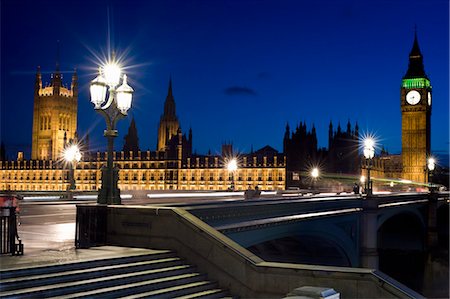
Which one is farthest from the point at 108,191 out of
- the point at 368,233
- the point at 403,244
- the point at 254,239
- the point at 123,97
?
the point at 403,244

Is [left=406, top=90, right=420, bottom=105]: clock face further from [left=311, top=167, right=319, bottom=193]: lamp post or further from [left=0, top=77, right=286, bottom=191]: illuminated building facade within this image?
[left=311, top=167, right=319, bottom=193]: lamp post

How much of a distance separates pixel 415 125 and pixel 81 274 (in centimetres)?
14104

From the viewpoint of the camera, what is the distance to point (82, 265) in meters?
11.9

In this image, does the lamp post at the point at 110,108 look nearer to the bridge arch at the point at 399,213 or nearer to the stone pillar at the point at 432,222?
the bridge arch at the point at 399,213

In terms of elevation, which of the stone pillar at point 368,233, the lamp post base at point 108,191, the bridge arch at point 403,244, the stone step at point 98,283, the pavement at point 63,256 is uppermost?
the lamp post base at point 108,191

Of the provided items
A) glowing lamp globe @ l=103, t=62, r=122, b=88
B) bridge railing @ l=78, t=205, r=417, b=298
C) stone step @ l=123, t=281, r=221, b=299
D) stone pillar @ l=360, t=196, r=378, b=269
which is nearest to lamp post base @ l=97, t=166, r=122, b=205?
bridge railing @ l=78, t=205, r=417, b=298

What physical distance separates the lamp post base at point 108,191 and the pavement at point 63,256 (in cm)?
218

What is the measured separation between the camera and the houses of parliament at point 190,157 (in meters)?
116

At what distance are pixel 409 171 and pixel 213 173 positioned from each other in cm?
5226

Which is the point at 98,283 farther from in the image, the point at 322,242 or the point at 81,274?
the point at 322,242

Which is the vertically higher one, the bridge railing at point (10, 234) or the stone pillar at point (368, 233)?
the bridge railing at point (10, 234)

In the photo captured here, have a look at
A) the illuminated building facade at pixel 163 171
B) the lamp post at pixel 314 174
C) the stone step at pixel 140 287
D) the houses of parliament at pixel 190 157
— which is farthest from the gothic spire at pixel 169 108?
the stone step at pixel 140 287

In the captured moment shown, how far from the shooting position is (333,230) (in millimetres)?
30750

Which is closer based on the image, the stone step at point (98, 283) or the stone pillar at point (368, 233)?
the stone step at point (98, 283)
